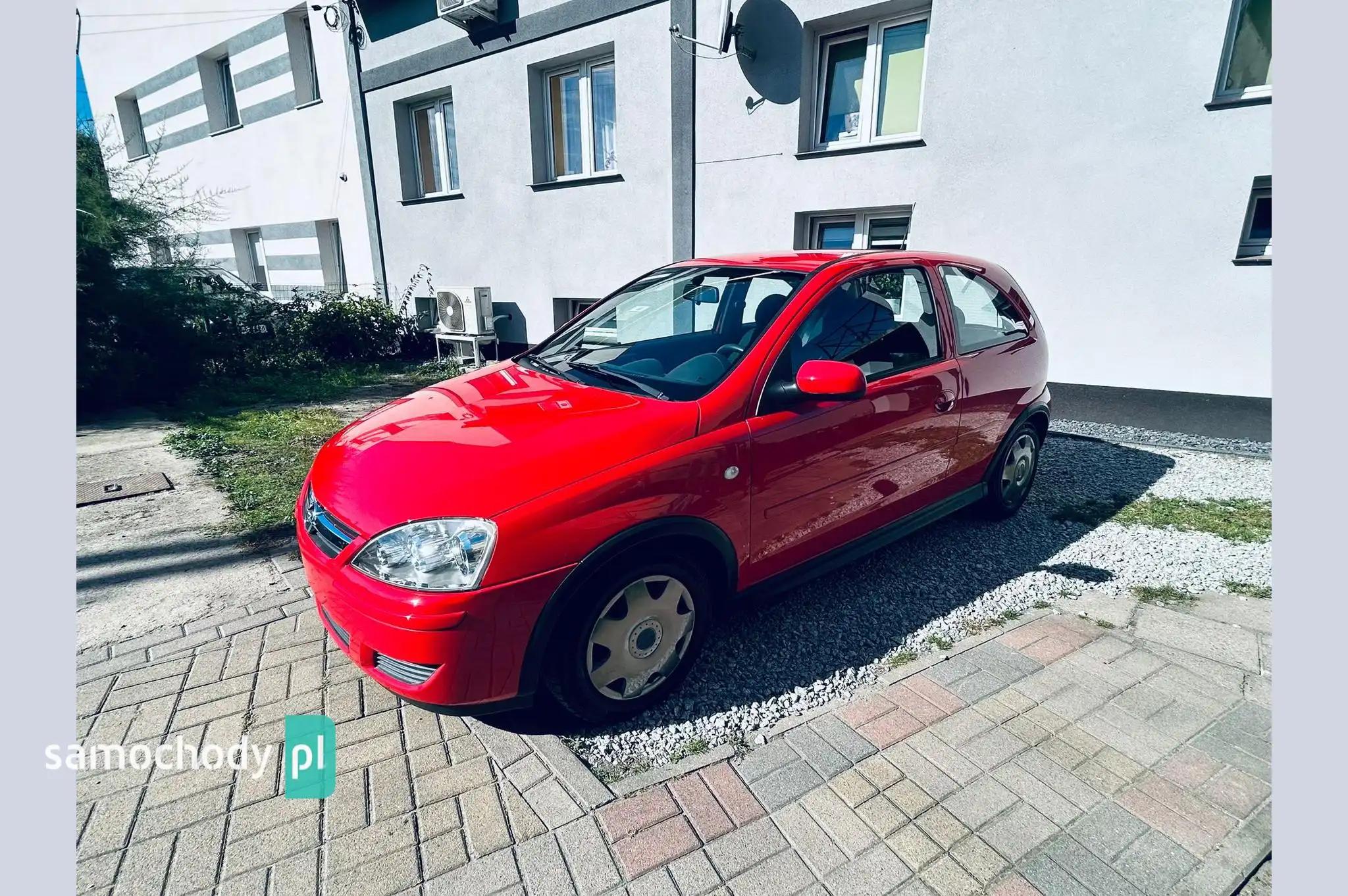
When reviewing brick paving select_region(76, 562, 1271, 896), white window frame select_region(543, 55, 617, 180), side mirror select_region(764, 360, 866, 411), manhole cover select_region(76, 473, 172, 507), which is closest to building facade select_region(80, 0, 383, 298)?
white window frame select_region(543, 55, 617, 180)

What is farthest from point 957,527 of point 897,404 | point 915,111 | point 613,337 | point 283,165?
point 283,165

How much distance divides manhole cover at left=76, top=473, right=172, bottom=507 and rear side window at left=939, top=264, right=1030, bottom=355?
5629 millimetres

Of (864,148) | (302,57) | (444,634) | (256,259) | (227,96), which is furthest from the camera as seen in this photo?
(256,259)

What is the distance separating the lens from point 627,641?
2.40 m

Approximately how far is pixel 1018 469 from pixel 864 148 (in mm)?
4007

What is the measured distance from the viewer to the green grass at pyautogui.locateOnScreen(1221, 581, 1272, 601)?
3436 mm

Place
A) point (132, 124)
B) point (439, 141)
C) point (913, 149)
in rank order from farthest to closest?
point (132, 124) < point (439, 141) < point (913, 149)

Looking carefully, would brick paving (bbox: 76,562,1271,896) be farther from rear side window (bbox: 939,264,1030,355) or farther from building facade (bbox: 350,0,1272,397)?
building facade (bbox: 350,0,1272,397)

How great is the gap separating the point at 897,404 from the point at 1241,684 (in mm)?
1837

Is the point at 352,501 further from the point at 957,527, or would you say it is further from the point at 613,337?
the point at 957,527

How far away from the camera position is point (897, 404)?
3129 millimetres

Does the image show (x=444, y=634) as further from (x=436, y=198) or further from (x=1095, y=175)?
(x=436, y=198)

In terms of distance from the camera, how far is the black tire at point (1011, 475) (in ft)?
13.5

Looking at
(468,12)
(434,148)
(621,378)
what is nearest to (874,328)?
(621,378)
